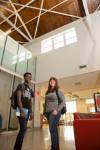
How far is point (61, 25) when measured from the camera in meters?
8.87

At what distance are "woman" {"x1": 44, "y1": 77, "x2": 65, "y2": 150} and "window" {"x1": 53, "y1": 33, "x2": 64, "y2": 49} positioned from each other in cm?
Answer: 643

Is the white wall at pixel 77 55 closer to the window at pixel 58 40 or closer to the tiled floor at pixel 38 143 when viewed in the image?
the window at pixel 58 40

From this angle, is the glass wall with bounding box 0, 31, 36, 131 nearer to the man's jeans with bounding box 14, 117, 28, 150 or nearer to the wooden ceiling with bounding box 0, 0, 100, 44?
the wooden ceiling with bounding box 0, 0, 100, 44

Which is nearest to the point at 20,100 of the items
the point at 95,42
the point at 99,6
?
the point at 95,42

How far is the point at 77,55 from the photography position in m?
7.46

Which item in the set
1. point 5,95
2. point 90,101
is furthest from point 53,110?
point 90,101

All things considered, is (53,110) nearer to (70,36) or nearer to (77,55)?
(77,55)

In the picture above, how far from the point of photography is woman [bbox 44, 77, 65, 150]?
2.07m

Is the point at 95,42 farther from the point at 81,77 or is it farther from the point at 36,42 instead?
the point at 36,42

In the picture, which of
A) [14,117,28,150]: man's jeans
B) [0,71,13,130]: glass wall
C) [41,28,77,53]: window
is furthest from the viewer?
[41,28,77,53]: window

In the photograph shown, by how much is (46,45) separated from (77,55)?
2.67 metres

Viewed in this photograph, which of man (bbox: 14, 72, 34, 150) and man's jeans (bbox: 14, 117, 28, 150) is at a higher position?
man (bbox: 14, 72, 34, 150)

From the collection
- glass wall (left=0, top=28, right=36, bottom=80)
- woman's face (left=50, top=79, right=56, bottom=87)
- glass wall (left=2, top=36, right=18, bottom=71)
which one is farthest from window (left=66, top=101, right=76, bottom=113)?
woman's face (left=50, top=79, right=56, bottom=87)

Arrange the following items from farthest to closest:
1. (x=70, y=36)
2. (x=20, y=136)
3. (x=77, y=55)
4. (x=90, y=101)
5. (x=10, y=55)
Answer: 1. (x=90, y=101)
2. (x=70, y=36)
3. (x=77, y=55)
4. (x=10, y=55)
5. (x=20, y=136)
